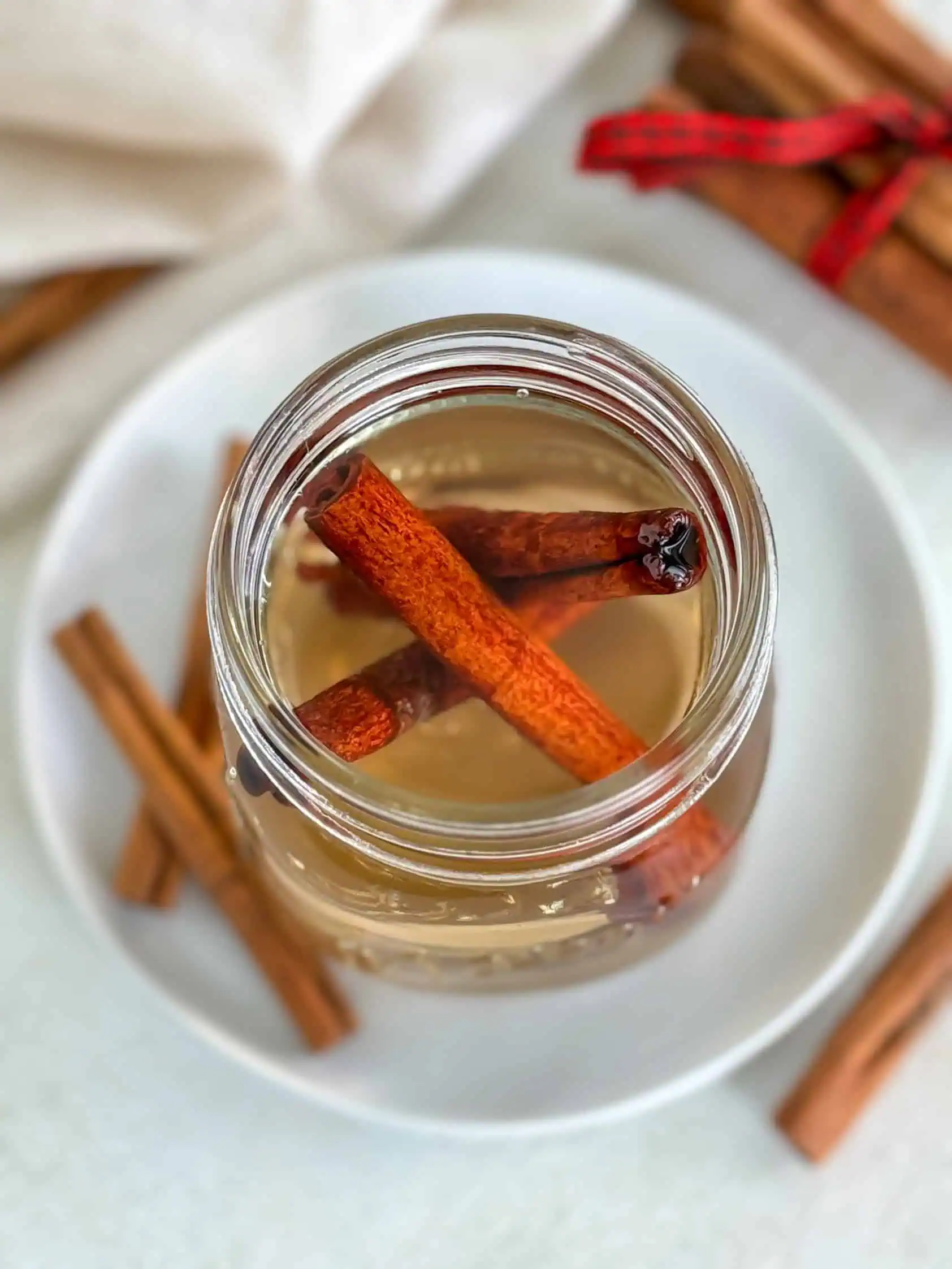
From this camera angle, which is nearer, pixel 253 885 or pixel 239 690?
pixel 239 690

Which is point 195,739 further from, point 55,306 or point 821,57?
point 821,57

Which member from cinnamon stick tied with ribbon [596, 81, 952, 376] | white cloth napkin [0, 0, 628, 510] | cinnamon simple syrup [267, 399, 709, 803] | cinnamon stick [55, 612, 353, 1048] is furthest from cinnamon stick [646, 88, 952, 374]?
cinnamon stick [55, 612, 353, 1048]

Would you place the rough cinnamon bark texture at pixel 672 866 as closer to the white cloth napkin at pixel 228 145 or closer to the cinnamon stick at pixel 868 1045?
the cinnamon stick at pixel 868 1045

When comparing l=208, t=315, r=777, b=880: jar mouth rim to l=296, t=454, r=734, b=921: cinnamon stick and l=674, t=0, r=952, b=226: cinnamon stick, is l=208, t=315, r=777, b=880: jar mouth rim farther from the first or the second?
l=674, t=0, r=952, b=226: cinnamon stick

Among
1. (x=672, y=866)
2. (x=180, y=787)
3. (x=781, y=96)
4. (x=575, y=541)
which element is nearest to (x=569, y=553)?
(x=575, y=541)

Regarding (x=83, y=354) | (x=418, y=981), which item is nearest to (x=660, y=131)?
(x=83, y=354)

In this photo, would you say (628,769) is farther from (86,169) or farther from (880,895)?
(86,169)
